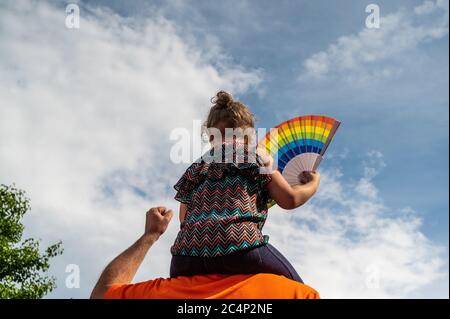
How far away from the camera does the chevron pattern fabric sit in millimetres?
2391

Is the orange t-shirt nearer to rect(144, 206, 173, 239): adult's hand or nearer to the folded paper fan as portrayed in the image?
rect(144, 206, 173, 239): adult's hand

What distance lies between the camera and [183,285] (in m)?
2.25

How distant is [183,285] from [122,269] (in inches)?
13.5

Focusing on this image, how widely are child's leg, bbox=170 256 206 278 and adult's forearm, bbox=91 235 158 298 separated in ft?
0.65

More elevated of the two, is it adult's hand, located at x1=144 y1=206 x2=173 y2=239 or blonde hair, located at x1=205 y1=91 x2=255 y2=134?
Answer: blonde hair, located at x1=205 y1=91 x2=255 y2=134

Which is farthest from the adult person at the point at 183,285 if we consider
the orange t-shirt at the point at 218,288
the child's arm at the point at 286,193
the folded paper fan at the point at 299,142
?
the folded paper fan at the point at 299,142

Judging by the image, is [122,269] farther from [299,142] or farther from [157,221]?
[299,142]

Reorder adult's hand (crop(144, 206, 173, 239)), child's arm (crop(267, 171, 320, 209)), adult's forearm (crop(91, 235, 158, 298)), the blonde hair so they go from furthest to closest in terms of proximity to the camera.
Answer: the blonde hair
child's arm (crop(267, 171, 320, 209))
adult's hand (crop(144, 206, 173, 239))
adult's forearm (crop(91, 235, 158, 298))

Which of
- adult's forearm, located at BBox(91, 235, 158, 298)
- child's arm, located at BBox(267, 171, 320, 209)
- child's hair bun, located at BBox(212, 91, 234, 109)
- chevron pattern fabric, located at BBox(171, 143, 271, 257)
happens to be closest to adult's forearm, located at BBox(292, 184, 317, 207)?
child's arm, located at BBox(267, 171, 320, 209)

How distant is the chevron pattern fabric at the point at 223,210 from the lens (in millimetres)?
2391

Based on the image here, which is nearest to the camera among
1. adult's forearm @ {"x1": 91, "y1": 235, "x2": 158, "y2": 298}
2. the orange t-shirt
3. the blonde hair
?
the orange t-shirt

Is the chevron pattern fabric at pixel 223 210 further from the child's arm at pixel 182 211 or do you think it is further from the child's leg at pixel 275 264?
the child's arm at pixel 182 211

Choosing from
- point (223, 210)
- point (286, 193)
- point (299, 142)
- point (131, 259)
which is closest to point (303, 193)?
point (286, 193)
